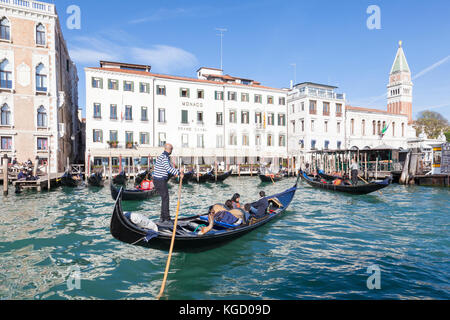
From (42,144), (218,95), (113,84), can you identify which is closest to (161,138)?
(113,84)

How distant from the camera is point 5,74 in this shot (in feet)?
61.6

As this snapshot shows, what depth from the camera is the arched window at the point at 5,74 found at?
61.4 ft

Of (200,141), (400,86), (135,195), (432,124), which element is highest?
(400,86)

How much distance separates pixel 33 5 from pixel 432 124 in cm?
5004

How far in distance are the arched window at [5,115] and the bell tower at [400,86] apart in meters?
62.7

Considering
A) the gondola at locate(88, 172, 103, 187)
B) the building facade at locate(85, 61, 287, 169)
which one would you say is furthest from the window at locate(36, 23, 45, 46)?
the gondola at locate(88, 172, 103, 187)

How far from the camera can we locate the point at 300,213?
960 centimetres

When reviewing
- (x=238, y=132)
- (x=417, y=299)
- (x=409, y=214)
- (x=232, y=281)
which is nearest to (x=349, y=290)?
(x=417, y=299)

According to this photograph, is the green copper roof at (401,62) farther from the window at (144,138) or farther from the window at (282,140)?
the window at (144,138)

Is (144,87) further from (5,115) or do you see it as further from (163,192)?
(163,192)

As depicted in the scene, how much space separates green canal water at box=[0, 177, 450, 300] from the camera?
163 inches

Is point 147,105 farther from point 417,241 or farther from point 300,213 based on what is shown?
point 417,241

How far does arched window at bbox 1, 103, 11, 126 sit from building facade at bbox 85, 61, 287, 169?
474cm
